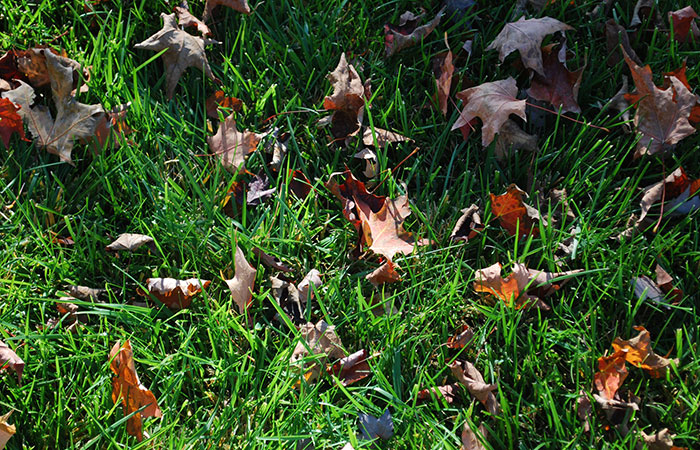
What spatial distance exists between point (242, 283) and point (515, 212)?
3.15 feet

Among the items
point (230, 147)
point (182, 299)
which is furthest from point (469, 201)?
point (182, 299)

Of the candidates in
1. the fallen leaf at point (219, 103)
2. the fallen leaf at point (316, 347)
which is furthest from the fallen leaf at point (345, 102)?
the fallen leaf at point (316, 347)

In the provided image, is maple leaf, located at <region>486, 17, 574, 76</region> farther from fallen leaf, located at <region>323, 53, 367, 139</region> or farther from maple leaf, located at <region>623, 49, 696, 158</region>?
fallen leaf, located at <region>323, 53, 367, 139</region>

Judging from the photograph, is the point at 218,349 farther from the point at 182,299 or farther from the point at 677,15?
the point at 677,15

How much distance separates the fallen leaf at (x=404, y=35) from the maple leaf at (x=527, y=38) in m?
0.26

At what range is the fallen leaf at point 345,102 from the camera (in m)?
2.39

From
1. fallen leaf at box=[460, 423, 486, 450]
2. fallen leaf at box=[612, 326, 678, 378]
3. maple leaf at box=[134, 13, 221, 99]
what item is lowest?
fallen leaf at box=[460, 423, 486, 450]

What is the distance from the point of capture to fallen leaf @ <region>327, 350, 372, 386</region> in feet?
6.38

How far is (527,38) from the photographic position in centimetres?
241

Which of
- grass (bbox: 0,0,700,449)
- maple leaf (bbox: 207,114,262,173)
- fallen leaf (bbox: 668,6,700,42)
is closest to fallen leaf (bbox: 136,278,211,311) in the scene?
grass (bbox: 0,0,700,449)

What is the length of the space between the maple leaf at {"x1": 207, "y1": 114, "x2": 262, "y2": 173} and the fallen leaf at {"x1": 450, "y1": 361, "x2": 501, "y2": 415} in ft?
3.54

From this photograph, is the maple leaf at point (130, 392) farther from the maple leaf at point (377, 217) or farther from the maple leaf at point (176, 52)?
the maple leaf at point (176, 52)

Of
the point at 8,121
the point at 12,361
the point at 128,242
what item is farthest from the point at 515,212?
the point at 8,121

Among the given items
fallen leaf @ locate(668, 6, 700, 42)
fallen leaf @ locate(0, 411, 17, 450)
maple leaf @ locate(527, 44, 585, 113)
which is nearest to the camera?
fallen leaf @ locate(0, 411, 17, 450)
